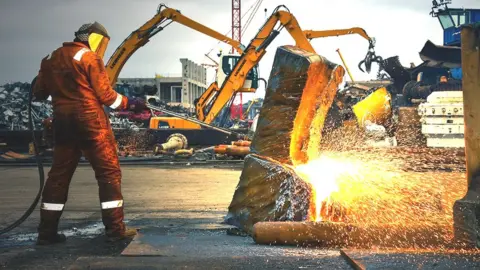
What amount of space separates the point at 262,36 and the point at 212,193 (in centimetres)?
1130

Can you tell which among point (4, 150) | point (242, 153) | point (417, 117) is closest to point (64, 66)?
point (417, 117)

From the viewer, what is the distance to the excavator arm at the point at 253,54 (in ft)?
56.9

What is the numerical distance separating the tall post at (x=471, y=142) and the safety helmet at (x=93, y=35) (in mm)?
2619

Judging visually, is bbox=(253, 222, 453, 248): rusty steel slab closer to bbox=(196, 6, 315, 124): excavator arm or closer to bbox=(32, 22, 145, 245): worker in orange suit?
bbox=(32, 22, 145, 245): worker in orange suit

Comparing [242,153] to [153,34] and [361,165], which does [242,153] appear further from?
[361,165]

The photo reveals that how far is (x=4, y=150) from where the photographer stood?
1617 cm

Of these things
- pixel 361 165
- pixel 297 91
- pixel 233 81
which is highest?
pixel 233 81

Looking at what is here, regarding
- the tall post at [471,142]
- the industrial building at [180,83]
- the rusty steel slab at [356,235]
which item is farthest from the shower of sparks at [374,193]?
the industrial building at [180,83]

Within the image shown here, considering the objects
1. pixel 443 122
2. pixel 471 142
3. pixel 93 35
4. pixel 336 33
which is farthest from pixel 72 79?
pixel 336 33

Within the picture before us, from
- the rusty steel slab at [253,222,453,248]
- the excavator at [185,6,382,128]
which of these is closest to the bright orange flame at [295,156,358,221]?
the rusty steel slab at [253,222,453,248]

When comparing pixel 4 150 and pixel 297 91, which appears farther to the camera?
pixel 4 150

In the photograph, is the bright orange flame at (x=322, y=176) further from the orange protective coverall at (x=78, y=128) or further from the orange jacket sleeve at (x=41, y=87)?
the orange jacket sleeve at (x=41, y=87)

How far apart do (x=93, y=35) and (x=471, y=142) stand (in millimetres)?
2785

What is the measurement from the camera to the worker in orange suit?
3.83m
